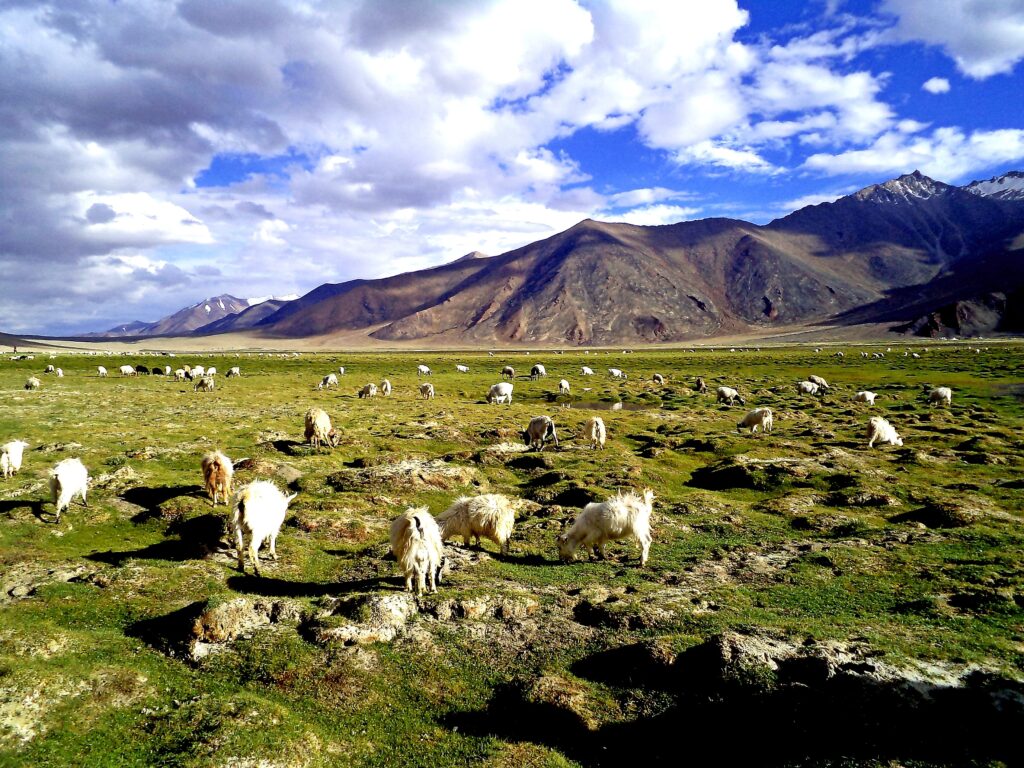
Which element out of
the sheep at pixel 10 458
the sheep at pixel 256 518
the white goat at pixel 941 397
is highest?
the sheep at pixel 10 458

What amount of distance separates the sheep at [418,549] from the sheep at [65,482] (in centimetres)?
1185

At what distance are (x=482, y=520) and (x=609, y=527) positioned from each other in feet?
13.2

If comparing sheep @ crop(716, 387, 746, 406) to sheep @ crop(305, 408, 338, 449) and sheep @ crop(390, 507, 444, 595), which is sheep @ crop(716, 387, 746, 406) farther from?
sheep @ crop(390, 507, 444, 595)

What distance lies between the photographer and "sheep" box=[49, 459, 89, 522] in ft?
55.1

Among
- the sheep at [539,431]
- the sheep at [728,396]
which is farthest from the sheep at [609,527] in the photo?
the sheep at [728,396]

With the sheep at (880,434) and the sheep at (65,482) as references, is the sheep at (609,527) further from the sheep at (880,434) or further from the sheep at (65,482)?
the sheep at (880,434)

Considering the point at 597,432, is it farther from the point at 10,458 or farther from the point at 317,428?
the point at 10,458

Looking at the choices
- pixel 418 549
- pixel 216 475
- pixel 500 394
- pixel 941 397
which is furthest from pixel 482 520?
pixel 941 397

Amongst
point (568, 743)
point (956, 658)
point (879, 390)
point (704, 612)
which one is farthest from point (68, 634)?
point (879, 390)

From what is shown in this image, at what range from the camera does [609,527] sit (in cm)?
1611

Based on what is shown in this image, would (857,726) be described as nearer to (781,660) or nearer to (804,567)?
(781,660)

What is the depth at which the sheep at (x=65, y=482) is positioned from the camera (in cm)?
1680

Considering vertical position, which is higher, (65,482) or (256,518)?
(65,482)

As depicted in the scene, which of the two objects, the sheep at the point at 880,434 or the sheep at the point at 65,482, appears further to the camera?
the sheep at the point at 880,434
